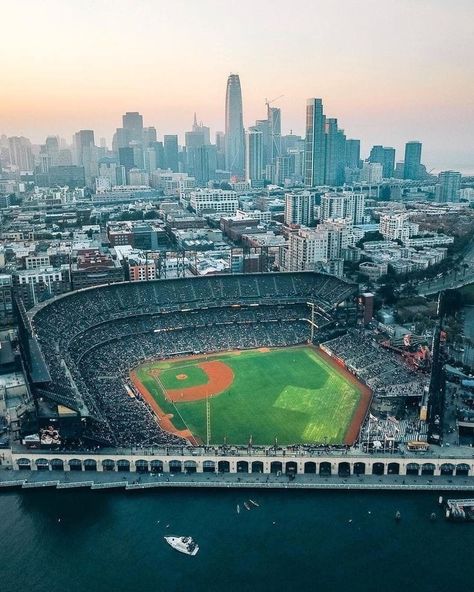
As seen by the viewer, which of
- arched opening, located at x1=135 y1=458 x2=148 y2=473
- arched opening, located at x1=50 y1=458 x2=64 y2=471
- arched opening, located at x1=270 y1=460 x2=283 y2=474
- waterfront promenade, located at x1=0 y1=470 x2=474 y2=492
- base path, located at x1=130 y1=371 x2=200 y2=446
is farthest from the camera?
base path, located at x1=130 y1=371 x2=200 y2=446

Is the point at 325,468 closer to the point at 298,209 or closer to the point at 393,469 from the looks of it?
the point at 393,469

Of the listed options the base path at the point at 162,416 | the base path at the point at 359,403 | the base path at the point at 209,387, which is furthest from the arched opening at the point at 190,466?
the base path at the point at 209,387

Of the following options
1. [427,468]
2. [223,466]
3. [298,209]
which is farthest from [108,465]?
[298,209]

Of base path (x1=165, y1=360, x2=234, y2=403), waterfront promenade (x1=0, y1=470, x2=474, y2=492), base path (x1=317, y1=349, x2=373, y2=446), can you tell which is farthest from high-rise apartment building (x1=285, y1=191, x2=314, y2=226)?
waterfront promenade (x1=0, y1=470, x2=474, y2=492)

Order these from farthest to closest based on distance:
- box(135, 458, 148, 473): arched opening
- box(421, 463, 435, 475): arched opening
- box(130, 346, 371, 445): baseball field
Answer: box(130, 346, 371, 445): baseball field
box(135, 458, 148, 473): arched opening
box(421, 463, 435, 475): arched opening

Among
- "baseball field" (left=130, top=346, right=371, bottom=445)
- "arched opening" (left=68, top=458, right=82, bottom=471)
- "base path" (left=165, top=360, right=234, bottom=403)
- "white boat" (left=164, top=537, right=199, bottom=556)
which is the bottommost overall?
"white boat" (left=164, top=537, right=199, bottom=556)

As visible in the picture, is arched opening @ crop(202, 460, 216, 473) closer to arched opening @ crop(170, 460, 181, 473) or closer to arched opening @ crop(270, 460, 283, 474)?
arched opening @ crop(170, 460, 181, 473)
